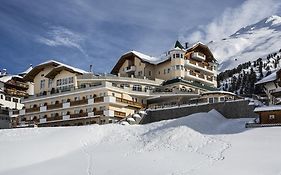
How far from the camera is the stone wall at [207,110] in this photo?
1911 inches

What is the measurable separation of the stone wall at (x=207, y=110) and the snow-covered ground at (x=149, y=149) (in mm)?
1015

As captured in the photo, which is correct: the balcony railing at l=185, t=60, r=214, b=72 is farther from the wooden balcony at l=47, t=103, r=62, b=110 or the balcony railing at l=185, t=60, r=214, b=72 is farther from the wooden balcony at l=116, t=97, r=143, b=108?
the wooden balcony at l=47, t=103, r=62, b=110

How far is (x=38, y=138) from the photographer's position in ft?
149

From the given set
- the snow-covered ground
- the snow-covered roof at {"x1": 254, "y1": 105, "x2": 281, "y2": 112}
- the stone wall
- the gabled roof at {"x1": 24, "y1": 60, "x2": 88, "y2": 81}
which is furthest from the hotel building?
the snow-covered roof at {"x1": 254, "y1": 105, "x2": 281, "y2": 112}

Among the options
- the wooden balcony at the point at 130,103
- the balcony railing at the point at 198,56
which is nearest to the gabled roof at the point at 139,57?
the balcony railing at the point at 198,56

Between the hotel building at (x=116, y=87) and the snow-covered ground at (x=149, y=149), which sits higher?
the hotel building at (x=116, y=87)

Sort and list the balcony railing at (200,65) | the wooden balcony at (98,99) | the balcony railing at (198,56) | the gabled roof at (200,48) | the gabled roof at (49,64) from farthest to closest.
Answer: the gabled roof at (200,48)
the balcony railing at (198,56)
the balcony railing at (200,65)
the gabled roof at (49,64)
the wooden balcony at (98,99)

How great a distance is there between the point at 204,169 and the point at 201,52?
4868 centimetres

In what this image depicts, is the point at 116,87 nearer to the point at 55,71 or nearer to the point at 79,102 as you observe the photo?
the point at 79,102

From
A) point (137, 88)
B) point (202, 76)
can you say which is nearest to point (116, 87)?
point (137, 88)

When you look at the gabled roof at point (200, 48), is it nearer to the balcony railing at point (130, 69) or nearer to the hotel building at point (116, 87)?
the hotel building at point (116, 87)

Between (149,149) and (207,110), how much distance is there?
42.7ft

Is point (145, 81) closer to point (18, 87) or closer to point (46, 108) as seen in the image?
point (46, 108)

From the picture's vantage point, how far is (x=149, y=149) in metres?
40.6
